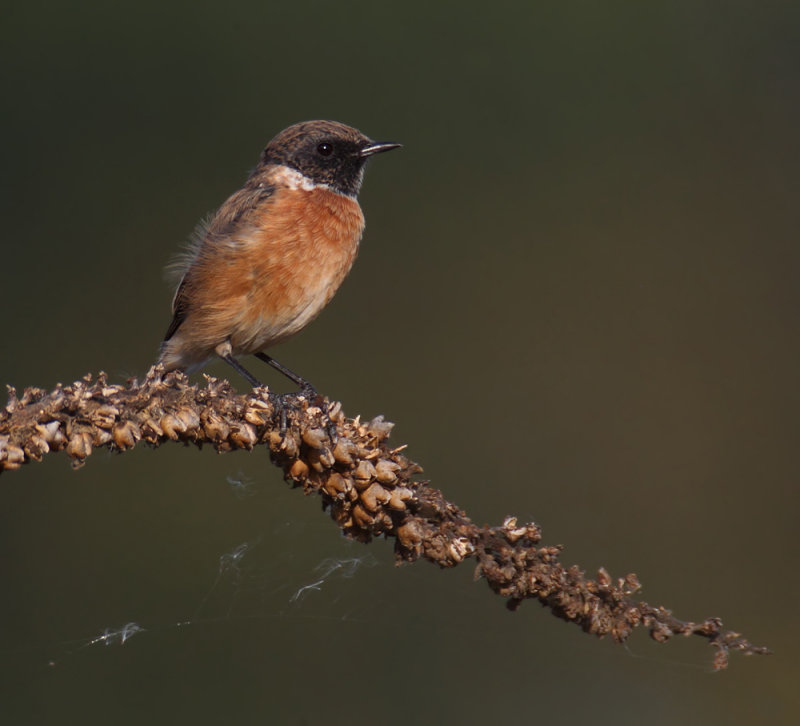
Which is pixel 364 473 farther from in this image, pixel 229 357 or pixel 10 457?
pixel 229 357

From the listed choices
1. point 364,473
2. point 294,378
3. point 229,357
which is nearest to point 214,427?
point 364,473

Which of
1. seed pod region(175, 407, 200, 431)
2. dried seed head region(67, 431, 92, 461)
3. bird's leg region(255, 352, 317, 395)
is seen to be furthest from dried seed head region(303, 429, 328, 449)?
bird's leg region(255, 352, 317, 395)

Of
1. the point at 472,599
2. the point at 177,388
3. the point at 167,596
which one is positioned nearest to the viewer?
the point at 177,388

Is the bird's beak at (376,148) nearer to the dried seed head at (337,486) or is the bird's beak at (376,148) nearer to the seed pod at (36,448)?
the dried seed head at (337,486)

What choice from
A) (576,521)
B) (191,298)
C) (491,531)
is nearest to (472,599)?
(491,531)

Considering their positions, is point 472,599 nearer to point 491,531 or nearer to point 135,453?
point 491,531

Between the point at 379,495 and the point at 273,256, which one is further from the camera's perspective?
the point at 273,256

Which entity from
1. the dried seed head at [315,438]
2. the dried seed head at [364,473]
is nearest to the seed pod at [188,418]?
the dried seed head at [315,438]
